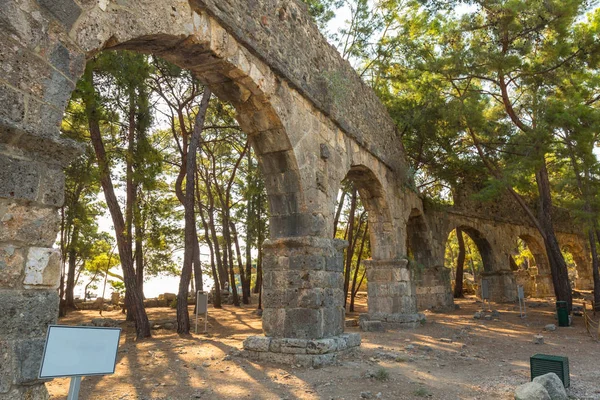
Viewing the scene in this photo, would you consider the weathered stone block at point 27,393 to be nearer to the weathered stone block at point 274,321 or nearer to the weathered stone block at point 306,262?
the weathered stone block at point 274,321

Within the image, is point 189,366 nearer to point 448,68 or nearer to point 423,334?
point 423,334

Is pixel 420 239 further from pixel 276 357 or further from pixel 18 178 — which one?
pixel 18 178

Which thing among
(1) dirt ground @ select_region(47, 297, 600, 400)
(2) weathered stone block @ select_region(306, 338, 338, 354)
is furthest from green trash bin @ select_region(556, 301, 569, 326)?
(2) weathered stone block @ select_region(306, 338, 338, 354)

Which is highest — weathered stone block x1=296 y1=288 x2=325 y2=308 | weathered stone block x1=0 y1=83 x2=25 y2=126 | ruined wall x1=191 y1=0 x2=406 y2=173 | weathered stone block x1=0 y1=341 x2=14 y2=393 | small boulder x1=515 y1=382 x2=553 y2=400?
ruined wall x1=191 y1=0 x2=406 y2=173

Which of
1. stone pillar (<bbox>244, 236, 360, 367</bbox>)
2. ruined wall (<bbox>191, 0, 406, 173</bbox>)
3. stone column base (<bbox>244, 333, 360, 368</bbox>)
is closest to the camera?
ruined wall (<bbox>191, 0, 406, 173</bbox>)

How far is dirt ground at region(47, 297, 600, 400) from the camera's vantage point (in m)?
4.65

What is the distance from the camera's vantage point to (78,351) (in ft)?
7.34

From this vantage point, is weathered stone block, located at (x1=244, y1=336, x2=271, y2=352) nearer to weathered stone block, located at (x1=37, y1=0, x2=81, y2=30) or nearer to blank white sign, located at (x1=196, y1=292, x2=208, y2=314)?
blank white sign, located at (x1=196, y1=292, x2=208, y2=314)

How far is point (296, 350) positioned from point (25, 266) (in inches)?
149

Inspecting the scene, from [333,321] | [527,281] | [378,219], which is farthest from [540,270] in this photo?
[333,321]

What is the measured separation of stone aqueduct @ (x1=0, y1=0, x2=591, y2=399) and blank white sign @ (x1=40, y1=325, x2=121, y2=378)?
0.44 m

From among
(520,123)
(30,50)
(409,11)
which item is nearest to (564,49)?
(520,123)

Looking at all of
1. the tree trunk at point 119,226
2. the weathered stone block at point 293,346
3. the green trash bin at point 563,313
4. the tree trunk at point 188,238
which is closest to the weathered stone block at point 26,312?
the weathered stone block at point 293,346

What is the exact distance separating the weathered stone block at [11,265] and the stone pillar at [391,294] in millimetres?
8583
